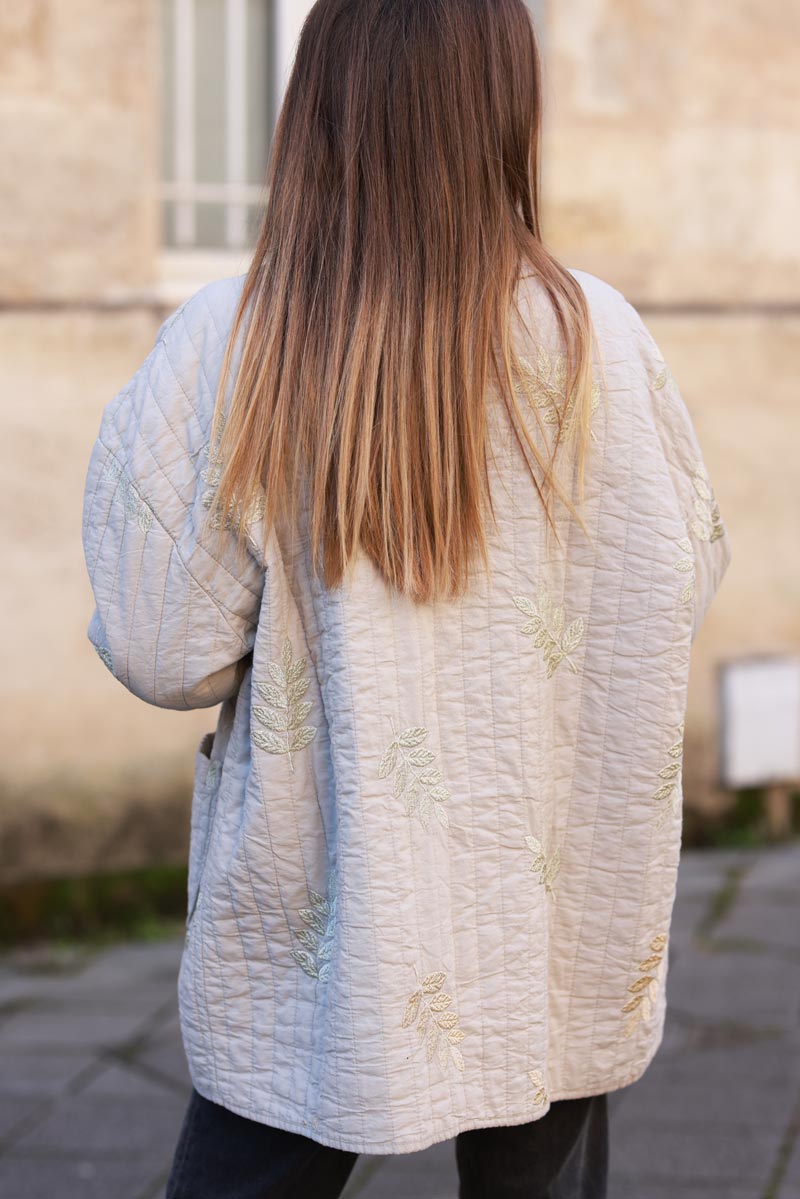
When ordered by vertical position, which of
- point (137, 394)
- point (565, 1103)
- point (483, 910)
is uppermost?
point (137, 394)

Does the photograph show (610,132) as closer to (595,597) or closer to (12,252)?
(12,252)

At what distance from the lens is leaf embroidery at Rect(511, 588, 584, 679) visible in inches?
64.3

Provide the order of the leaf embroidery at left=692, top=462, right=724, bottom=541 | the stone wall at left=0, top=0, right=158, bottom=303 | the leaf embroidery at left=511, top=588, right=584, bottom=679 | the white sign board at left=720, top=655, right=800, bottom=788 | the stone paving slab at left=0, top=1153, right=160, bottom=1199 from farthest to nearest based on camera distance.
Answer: the white sign board at left=720, top=655, right=800, bottom=788, the stone wall at left=0, top=0, right=158, bottom=303, the stone paving slab at left=0, top=1153, right=160, bottom=1199, the leaf embroidery at left=692, top=462, right=724, bottom=541, the leaf embroidery at left=511, top=588, right=584, bottom=679

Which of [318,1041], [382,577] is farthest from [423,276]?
[318,1041]

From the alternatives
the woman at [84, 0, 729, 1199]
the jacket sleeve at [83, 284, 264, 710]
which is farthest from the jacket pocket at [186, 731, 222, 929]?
the jacket sleeve at [83, 284, 264, 710]

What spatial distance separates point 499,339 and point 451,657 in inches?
14.0

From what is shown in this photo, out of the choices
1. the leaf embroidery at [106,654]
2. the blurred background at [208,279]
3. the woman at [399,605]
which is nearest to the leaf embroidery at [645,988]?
the woman at [399,605]

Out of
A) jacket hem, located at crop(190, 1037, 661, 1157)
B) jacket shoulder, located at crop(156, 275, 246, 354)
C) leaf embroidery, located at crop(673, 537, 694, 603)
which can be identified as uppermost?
jacket shoulder, located at crop(156, 275, 246, 354)

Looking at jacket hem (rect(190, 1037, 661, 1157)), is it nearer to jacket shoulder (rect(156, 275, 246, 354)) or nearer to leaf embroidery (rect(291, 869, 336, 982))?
leaf embroidery (rect(291, 869, 336, 982))

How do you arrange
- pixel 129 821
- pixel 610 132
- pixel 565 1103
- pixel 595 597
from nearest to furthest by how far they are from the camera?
pixel 595 597
pixel 565 1103
pixel 129 821
pixel 610 132

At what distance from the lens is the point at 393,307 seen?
60.5 inches

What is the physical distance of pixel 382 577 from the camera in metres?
1.57

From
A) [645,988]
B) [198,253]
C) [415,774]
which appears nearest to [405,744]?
[415,774]

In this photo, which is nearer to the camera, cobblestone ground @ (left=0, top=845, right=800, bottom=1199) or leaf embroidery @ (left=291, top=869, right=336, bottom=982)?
leaf embroidery @ (left=291, top=869, right=336, bottom=982)
